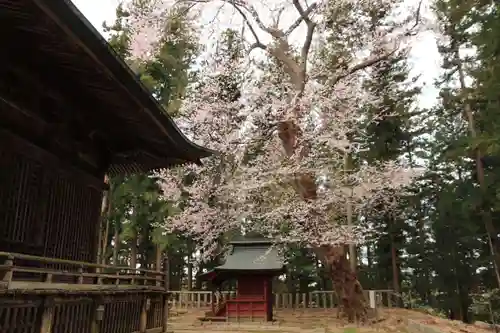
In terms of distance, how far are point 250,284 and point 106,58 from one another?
16074mm

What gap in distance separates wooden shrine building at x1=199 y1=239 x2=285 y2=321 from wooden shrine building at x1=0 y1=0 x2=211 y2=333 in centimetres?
1118

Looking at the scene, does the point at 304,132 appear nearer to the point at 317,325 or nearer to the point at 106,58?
the point at 317,325

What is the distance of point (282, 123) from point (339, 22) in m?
5.12

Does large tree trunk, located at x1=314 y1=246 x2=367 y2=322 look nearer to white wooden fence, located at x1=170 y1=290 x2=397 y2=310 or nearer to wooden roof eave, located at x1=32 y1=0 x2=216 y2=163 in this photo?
white wooden fence, located at x1=170 y1=290 x2=397 y2=310

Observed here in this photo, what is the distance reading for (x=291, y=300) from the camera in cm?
2239

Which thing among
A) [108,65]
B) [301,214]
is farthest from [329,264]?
[108,65]

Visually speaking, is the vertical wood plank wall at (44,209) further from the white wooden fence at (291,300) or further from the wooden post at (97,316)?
the white wooden fence at (291,300)


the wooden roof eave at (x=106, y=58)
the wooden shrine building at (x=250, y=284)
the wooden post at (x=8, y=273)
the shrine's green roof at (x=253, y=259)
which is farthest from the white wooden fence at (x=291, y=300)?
the wooden post at (x=8, y=273)

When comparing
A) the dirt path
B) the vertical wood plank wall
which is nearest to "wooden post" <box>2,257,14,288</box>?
the vertical wood plank wall

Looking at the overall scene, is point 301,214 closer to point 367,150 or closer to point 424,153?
point 367,150

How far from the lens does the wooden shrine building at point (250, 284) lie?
699 inches

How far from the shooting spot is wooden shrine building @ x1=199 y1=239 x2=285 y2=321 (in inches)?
699

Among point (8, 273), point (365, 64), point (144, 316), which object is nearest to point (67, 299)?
point (8, 273)

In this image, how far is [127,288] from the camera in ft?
22.3
